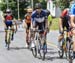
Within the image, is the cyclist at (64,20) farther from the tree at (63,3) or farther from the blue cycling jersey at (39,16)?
the tree at (63,3)

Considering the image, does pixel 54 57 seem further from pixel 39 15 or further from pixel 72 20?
pixel 72 20

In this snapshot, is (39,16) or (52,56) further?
(52,56)

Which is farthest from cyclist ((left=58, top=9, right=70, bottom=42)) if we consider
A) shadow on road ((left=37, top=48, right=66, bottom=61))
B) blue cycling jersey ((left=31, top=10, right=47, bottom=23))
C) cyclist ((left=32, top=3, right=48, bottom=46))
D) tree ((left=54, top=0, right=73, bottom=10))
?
tree ((left=54, top=0, right=73, bottom=10))

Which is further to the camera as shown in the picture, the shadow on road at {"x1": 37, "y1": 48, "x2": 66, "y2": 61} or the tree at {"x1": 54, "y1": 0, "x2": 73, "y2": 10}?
the tree at {"x1": 54, "y1": 0, "x2": 73, "y2": 10}

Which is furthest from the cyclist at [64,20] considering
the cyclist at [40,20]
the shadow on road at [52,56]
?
the shadow on road at [52,56]

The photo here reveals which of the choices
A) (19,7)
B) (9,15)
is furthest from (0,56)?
(19,7)

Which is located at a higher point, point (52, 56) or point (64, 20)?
point (64, 20)

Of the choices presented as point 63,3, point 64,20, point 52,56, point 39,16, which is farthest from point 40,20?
point 63,3

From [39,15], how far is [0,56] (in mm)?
2403

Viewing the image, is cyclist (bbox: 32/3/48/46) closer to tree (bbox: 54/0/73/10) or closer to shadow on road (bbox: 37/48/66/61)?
shadow on road (bbox: 37/48/66/61)

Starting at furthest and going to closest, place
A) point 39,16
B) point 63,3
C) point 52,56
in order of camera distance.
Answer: point 63,3 → point 52,56 → point 39,16

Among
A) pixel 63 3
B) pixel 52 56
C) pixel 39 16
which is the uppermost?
pixel 39 16

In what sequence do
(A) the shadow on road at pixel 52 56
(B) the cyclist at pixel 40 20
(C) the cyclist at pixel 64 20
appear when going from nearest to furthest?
(C) the cyclist at pixel 64 20 → (B) the cyclist at pixel 40 20 → (A) the shadow on road at pixel 52 56

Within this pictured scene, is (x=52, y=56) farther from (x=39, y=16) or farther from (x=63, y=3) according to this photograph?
(x=63, y=3)
